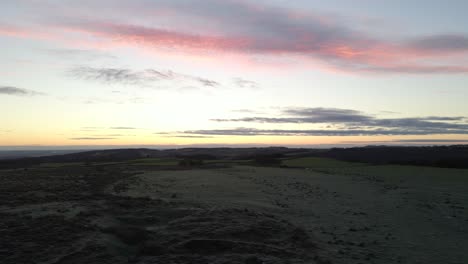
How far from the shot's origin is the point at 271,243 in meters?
13.5

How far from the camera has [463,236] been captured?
1493 centimetres

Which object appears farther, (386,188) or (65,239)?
(386,188)

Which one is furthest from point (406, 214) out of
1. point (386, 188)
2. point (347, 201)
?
point (386, 188)

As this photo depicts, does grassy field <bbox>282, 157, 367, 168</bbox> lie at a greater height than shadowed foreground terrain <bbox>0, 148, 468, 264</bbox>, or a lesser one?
lesser

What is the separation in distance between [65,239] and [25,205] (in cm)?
889

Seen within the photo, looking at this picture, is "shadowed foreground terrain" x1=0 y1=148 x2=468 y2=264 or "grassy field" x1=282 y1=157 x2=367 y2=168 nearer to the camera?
"shadowed foreground terrain" x1=0 y1=148 x2=468 y2=264

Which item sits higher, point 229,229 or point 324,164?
point 229,229

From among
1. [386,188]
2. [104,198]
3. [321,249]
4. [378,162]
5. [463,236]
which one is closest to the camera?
[321,249]

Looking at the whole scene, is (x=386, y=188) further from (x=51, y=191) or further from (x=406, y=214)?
(x=51, y=191)

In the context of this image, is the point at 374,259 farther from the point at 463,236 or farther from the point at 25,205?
the point at 25,205

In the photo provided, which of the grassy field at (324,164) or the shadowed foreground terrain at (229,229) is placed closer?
A: the shadowed foreground terrain at (229,229)

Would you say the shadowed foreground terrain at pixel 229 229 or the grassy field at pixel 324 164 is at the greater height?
the shadowed foreground terrain at pixel 229 229

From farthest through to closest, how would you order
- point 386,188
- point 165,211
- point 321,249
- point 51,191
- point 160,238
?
point 386,188
point 51,191
point 165,211
point 160,238
point 321,249

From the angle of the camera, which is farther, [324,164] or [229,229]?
[324,164]
